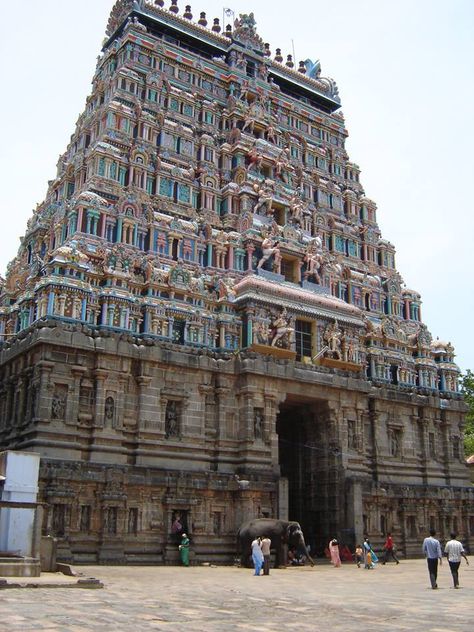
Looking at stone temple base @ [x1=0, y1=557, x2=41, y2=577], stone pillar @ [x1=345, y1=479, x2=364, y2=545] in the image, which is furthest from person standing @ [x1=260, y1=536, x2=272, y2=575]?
stone pillar @ [x1=345, y1=479, x2=364, y2=545]

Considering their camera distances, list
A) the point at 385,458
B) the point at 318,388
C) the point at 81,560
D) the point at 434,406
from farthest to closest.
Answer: the point at 434,406 → the point at 385,458 → the point at 318,388 → the point at 81,560

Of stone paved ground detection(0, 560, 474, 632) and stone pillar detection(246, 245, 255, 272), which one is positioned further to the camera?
stone pillar detection(246, 245, 255, 272)

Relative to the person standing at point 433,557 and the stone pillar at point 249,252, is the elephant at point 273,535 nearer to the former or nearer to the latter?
the person standing at point 433,557

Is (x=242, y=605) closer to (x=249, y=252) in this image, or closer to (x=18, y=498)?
(x=18, y=498)

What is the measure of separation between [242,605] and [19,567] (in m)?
7.72

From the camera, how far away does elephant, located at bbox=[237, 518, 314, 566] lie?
3488 centimetres

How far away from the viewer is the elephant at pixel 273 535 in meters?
34.9

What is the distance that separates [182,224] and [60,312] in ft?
38.5

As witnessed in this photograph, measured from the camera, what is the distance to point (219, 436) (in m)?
41.9

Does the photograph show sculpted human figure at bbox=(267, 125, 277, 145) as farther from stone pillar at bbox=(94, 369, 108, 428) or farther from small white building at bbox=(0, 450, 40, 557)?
small white building at bbox=(0, 450, 40, 557)

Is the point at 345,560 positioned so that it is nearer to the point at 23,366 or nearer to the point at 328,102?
the point at 23,366

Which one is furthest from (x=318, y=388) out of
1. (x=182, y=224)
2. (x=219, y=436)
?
(x=182, y=224)

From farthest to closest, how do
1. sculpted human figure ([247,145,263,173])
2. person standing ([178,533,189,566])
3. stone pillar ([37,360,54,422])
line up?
sculpted human figure ([247,145,263,173]), person standing ([178,533,189,566]), stone pillar ([37,360,54,422])

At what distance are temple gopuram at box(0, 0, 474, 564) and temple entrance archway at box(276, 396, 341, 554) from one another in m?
0.14
